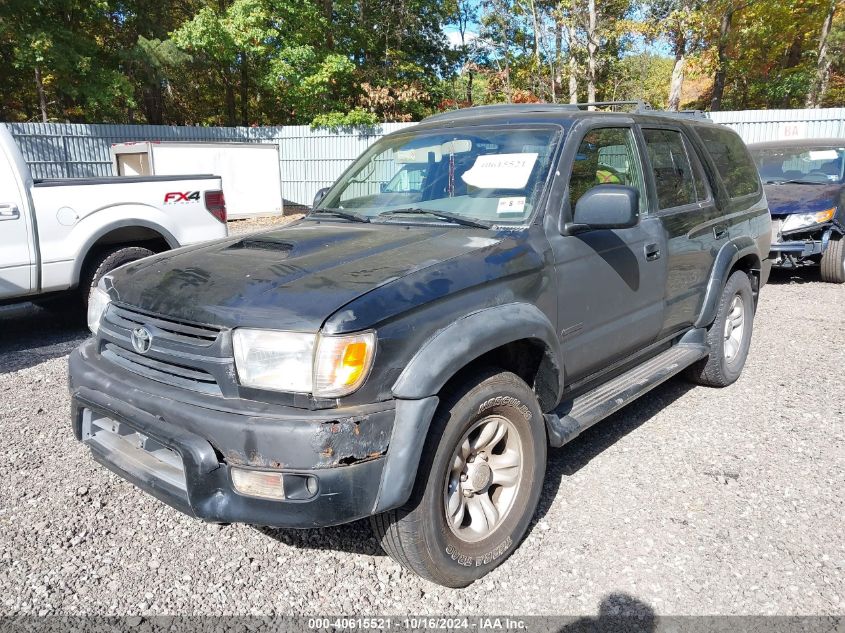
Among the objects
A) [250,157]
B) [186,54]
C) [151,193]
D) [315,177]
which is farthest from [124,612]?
[186,54]

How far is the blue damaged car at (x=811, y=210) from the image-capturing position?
8.15 m

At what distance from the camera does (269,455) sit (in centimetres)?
219

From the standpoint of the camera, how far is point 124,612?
2.54 metres

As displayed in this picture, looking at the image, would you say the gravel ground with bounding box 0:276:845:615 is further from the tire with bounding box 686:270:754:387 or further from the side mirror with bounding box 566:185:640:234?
the side mirror with bounding box 566:185:640:234

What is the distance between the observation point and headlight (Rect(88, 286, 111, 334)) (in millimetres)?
3021

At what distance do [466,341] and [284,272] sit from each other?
0.79 meters

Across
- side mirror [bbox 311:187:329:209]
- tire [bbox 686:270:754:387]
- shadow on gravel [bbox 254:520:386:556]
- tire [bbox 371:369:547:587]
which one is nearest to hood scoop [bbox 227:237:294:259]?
side mirror [bbox 311:187:329:209]

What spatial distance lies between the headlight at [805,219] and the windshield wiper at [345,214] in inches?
269

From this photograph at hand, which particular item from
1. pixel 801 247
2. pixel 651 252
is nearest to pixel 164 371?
pixel 651 252

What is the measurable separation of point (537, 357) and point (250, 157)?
1558cm

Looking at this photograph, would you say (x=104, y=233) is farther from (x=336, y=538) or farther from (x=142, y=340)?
(x=336, y=538)

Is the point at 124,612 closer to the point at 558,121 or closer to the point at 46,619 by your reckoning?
the point at 46,619

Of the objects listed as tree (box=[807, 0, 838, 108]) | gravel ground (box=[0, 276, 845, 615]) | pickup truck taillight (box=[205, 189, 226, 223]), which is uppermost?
tree (box=[807, 0, 838, 108])

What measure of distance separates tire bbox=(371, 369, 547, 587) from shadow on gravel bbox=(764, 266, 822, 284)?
762cm
